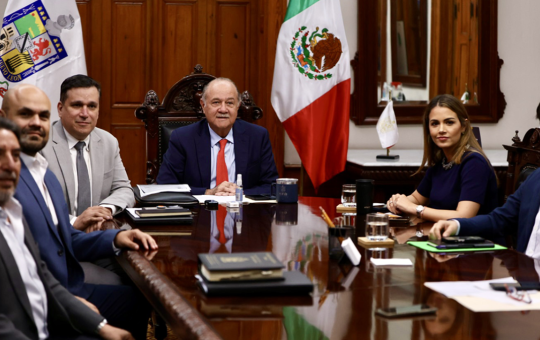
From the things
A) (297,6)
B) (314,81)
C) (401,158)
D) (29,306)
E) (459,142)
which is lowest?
(29,306)

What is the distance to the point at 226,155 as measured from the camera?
365 centimetres

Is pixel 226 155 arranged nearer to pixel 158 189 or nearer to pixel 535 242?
pixel 158 189

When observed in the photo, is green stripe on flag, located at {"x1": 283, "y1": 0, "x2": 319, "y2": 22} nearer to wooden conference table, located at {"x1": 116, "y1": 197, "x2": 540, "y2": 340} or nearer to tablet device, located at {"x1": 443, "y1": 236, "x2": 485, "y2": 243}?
wooden conference table, located at {"x1": 116, "y1": 197, "x2": 540, "y2": 340}

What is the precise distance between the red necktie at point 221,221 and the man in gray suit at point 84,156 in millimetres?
416

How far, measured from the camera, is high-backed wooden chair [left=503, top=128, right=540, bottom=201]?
9.79 feet

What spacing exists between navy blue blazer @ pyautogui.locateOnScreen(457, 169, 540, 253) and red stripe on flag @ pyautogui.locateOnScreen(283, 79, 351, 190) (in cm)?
197

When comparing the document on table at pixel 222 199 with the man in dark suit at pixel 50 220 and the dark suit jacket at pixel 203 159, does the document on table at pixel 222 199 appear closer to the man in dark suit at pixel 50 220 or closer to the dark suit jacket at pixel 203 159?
the dark suit jacket at pixel 203 159

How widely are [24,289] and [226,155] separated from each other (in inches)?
88.4

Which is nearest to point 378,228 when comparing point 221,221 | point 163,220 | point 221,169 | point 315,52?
point 221,221

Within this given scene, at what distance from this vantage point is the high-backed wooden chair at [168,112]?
3930 millimetres

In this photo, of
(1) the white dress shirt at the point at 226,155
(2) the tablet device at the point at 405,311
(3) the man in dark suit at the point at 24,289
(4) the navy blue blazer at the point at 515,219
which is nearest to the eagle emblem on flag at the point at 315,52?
(1) the white dress shirt at the point at 226,155

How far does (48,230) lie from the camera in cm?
173

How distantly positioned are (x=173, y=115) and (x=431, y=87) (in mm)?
2194

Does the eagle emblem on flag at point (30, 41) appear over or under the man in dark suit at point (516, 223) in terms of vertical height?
over
